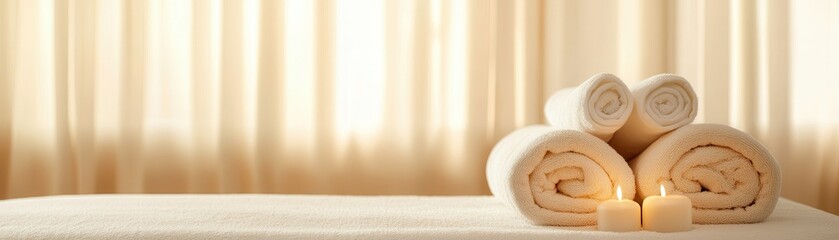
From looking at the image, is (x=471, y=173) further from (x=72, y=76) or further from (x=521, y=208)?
(x=521, y=208)

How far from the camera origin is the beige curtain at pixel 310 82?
287 cm

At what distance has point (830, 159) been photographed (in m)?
2.67

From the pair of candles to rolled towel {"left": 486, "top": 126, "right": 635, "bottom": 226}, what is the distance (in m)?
0.08

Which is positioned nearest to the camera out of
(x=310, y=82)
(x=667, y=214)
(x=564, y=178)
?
(x=667, y=214)

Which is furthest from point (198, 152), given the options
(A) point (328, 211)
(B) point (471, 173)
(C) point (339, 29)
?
(A) point (328, 211)

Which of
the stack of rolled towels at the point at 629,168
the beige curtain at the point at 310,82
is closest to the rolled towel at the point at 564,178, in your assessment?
the stack of rolled towels at the point at 629,168

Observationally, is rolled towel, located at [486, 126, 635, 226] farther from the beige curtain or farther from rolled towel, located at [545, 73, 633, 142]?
the beige curtain

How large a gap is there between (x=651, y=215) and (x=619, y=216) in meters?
0.05

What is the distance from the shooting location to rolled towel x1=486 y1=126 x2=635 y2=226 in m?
1.35

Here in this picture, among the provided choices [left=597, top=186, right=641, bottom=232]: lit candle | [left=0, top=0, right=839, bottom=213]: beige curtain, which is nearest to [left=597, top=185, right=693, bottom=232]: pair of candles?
[left=597, top=186, right=641, bottom=232]: lit candle

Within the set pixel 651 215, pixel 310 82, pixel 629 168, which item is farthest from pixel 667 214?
pixel 310 82

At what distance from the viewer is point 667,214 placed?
125 centimetres

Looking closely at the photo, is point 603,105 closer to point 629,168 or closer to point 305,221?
point 629,168

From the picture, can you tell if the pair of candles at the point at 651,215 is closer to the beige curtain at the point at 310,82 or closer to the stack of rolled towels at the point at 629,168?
the stack of rolled towels at the point at 629,168
